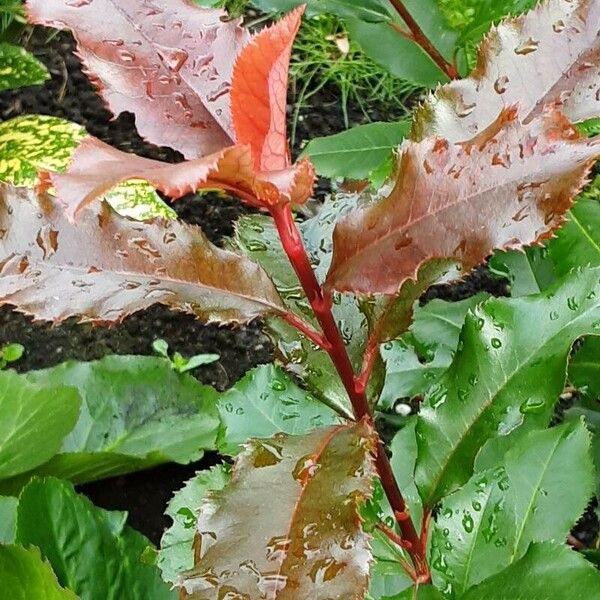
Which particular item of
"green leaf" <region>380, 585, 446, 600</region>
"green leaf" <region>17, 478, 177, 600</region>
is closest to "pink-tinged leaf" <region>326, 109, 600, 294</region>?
"green leaf" <region>380, 585, 446, 600</region>

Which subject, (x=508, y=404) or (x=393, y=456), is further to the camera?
(x=393, y=456)

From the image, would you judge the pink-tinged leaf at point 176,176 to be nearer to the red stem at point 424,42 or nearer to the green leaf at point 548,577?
the green leaf at point 548,577

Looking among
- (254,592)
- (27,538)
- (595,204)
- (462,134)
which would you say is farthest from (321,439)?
(27,538)

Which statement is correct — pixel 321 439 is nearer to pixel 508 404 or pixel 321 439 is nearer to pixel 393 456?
pixel 508 404

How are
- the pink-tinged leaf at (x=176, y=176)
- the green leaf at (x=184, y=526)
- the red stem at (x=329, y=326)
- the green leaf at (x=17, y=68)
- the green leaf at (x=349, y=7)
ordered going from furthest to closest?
the green leaf at (x=17, y=68) → the green leaf at (x=349, y=7) → the green leaf at (x=184, y=526) → the red stem at (x=329, y=326) → the pink-tinged leaf at (x=176, y=176)

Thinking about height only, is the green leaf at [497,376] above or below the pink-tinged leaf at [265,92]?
below

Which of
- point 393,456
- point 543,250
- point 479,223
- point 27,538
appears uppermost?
point 479,223

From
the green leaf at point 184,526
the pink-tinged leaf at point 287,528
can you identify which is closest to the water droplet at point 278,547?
the pink-tinged leaf at point 287,528
